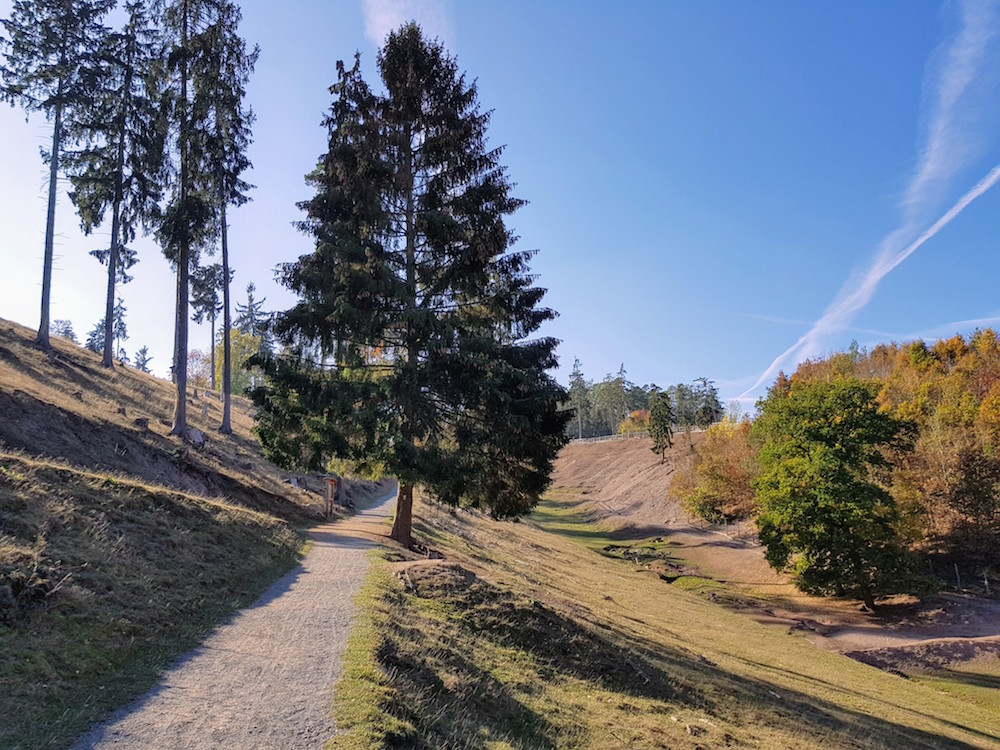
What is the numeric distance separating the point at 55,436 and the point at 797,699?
23.8 m

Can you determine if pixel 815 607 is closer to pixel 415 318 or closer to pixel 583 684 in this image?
pixel 583 684

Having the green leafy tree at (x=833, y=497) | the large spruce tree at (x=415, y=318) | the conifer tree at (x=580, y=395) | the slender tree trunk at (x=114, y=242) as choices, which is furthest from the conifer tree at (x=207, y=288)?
the conifer tree at (x=580, y=395)

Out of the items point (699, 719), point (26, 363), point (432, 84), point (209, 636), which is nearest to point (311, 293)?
point (432, 84)

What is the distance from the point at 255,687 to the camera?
6.62 m

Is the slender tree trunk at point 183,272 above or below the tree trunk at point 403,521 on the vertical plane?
above

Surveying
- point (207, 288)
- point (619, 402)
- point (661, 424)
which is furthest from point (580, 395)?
point (207, 288)

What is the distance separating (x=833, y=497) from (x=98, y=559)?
111 feet

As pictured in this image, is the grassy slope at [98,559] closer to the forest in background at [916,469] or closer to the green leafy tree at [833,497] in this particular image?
the green leafy tree at [833,497]

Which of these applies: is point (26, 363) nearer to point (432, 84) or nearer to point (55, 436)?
point (55, 436)

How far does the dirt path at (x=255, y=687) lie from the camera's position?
5.36m

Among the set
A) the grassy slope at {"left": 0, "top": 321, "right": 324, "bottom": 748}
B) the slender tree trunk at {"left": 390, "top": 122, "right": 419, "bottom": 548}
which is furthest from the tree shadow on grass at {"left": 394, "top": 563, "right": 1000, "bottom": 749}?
the slender tree trunk at {"left": 390, "top": 122, "right": 419, "bottom": 548}

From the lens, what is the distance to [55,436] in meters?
17.1

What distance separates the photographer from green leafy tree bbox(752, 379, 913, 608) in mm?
30156

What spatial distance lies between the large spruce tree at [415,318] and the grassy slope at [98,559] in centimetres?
400
